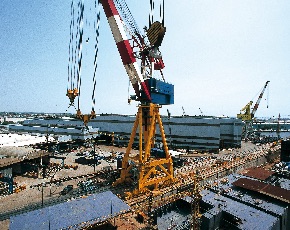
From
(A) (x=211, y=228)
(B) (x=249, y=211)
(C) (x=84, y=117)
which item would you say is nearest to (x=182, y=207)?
(A) (x=211, y=228)

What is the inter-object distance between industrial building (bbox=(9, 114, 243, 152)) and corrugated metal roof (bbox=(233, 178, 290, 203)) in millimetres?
40156

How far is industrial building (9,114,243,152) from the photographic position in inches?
2739

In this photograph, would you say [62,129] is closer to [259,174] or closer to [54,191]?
[54,191]

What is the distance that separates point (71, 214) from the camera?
18438 mm

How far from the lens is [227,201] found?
21.6m

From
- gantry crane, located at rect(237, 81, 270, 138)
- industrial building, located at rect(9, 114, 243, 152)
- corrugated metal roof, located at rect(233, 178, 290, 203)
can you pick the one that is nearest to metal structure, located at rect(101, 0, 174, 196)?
corrugated metal roof, located at rect(233, 178, 290, 203)

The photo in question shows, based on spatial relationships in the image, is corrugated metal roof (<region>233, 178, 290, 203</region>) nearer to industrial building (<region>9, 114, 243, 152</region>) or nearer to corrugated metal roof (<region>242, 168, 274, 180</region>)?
corrugated metal roof (<region>242, 168, 274, 180</region>)

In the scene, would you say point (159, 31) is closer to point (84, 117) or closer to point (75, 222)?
point (84, 117)

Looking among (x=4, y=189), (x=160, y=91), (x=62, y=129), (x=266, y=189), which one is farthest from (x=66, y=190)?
(x=62, y=129)

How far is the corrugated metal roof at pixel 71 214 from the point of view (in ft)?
55.2

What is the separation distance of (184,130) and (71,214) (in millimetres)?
58426

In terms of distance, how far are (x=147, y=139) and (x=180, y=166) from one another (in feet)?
51.2

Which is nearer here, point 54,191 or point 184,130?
point 54,191

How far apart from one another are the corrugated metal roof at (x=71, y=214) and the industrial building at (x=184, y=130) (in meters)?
45.7
